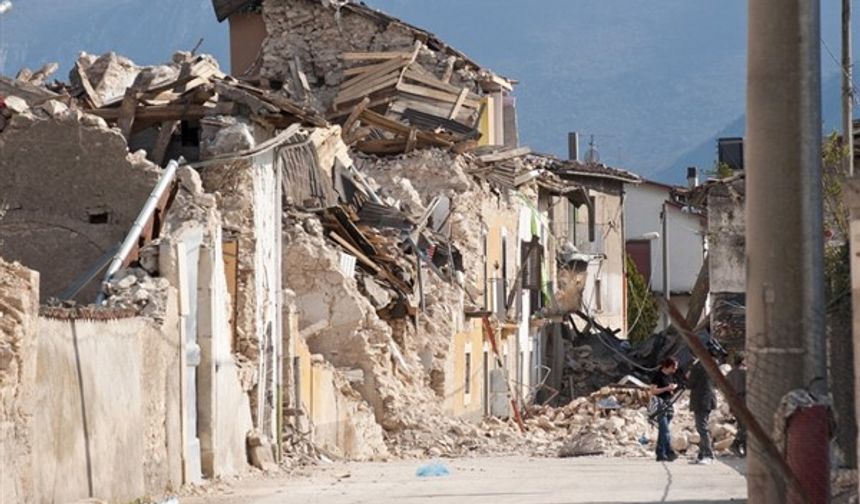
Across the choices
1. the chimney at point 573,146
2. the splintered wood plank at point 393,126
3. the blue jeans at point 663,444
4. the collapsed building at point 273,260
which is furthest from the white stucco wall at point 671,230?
the blue jeans at point 663,444

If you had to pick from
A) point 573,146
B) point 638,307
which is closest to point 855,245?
point 638,307

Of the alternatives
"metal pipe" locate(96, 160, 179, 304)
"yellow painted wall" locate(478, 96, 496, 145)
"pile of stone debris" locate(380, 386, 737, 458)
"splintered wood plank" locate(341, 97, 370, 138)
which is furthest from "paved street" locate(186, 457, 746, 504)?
"yellow painted wall" locate(478, 96, 496, 145)

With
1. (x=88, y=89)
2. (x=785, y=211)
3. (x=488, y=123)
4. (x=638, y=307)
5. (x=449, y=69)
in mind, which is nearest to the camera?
(x=785, y=211)

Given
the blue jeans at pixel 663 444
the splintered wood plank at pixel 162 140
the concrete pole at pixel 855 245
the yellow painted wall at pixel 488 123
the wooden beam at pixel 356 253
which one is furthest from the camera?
the yellow painted wall at pixel 488 123

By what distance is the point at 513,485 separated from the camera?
76.6ft

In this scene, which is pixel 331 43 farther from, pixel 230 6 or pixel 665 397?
pixel 665 397

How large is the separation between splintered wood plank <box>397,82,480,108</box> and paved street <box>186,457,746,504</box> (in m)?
22.2

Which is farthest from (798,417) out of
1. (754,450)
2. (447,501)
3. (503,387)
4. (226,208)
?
(503,387)

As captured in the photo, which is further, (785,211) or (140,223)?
(140,223)

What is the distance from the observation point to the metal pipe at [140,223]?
2322 cm

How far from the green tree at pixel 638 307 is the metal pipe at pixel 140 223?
203 feet

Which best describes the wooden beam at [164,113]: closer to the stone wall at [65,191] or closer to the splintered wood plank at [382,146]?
the stone wall at [65,191]

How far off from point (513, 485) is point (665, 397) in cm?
538

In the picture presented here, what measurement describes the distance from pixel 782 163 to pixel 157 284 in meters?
11.1
